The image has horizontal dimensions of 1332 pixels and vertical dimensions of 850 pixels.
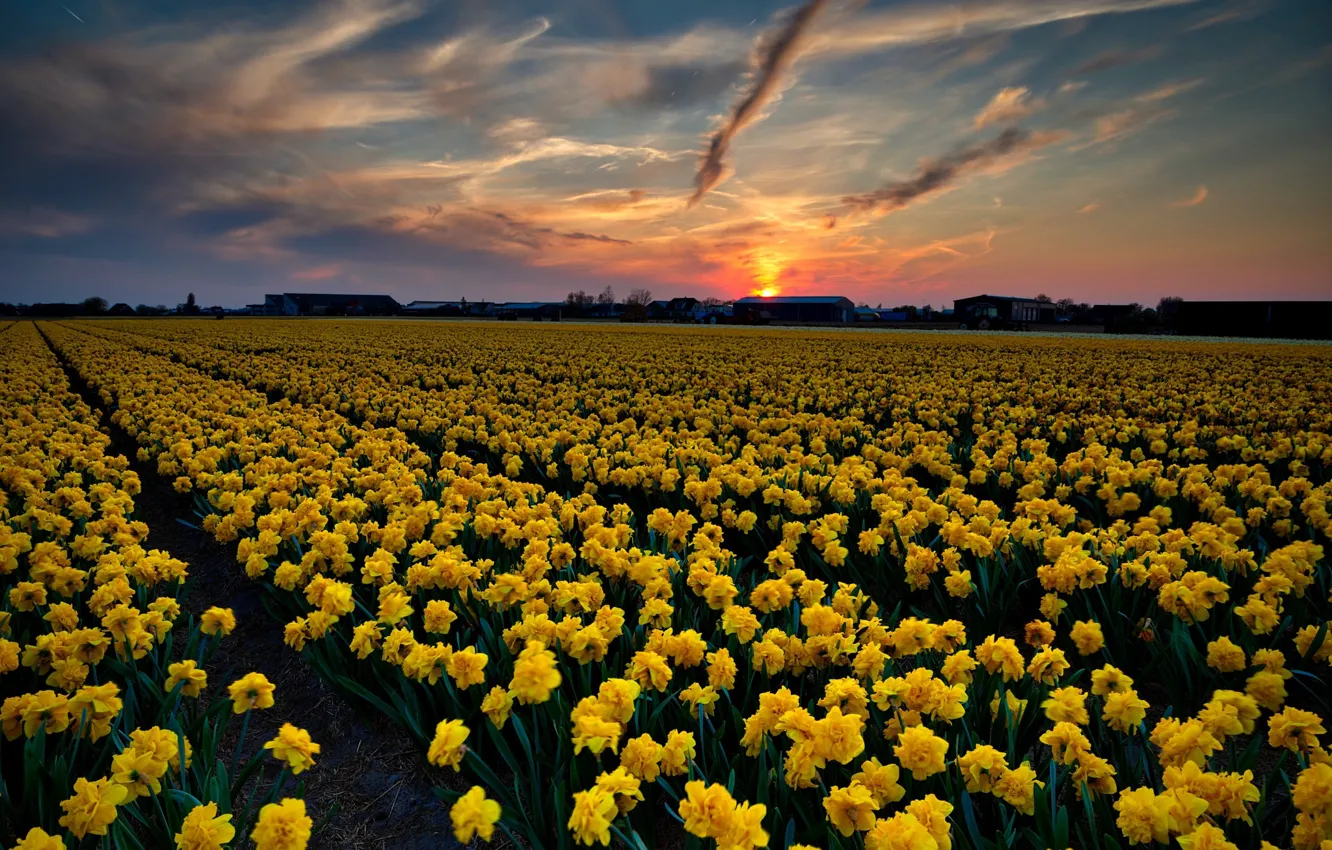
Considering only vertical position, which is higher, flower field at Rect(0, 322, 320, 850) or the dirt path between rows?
flower field at Rect(0, 322, 320, 850)

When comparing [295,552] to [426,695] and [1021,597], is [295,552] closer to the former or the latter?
[426,695]

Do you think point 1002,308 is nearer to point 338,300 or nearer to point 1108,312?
point 1108,312

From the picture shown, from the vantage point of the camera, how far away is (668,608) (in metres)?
3.80

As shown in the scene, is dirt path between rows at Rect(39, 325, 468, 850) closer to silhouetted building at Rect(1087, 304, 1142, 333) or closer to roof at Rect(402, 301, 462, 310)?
silhouetted building at Rect(1087, 304, 1142, 333)

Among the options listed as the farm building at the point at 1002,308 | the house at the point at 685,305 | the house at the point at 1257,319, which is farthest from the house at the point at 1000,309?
the house at the point at 685,305

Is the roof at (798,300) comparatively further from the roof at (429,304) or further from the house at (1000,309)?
the roof at (429,304)

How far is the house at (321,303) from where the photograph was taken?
133125 millimetres

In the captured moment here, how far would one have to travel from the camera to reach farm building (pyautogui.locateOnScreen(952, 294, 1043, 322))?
260 feet

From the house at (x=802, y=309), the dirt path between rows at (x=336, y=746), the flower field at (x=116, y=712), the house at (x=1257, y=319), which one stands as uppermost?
the house at (x=802, y=309)

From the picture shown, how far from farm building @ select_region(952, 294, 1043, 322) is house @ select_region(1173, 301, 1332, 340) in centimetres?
1942

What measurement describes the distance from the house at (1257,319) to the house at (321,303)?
11878 centimetres

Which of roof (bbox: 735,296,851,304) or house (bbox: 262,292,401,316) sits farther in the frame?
house (bbox: 262,292,401,316)

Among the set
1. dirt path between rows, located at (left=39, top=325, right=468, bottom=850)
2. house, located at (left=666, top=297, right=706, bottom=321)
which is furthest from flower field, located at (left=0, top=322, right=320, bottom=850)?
house, located at (left=666, top=297, right=706, bottom=321)

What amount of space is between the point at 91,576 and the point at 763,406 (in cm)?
1055
